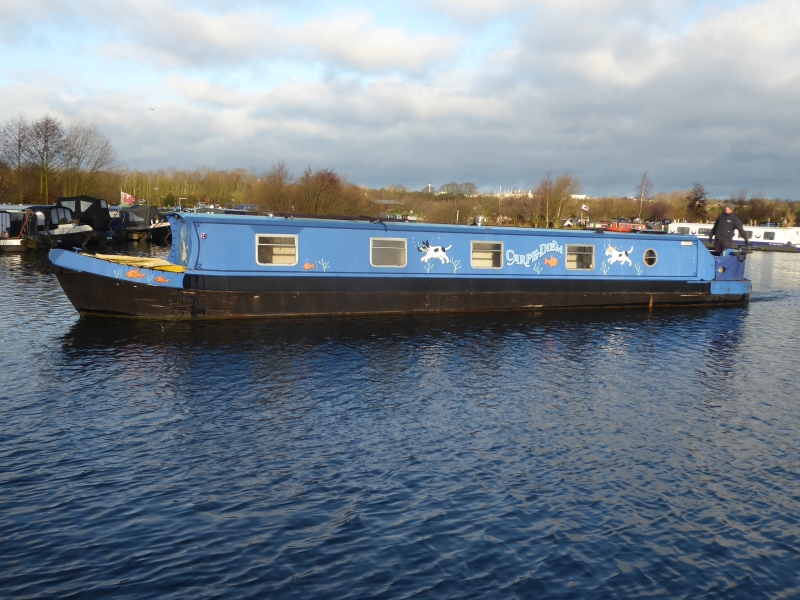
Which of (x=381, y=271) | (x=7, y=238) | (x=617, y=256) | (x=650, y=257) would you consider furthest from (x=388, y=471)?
(x=7, y=238)

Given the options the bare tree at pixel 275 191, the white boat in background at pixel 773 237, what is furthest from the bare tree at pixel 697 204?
the bare tree at pixel 275 191

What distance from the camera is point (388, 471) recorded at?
8078mm

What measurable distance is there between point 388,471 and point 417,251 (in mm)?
11597

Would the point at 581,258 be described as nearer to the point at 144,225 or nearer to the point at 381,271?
the point at 381,271

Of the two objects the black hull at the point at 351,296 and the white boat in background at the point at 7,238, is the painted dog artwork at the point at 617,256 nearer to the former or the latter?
the black hull at the point at 351,296

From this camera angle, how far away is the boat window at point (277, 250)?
57.7ft

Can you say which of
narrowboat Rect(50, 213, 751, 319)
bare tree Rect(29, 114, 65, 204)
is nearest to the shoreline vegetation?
bare tree Rect(29, 114, 65, 204)

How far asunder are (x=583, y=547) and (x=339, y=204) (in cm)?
4481

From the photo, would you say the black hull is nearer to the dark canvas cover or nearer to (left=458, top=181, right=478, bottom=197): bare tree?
the dark canvas cover

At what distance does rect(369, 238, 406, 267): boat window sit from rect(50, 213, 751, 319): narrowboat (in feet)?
0.09

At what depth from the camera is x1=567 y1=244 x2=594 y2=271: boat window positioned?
21.2 m

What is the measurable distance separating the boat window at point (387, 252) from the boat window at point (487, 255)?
2.25 metres

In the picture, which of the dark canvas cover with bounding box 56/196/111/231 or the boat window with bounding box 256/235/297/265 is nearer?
the boat window with bounding box 256/235/297/265

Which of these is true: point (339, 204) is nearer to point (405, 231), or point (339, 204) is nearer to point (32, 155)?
point (32, 155)
